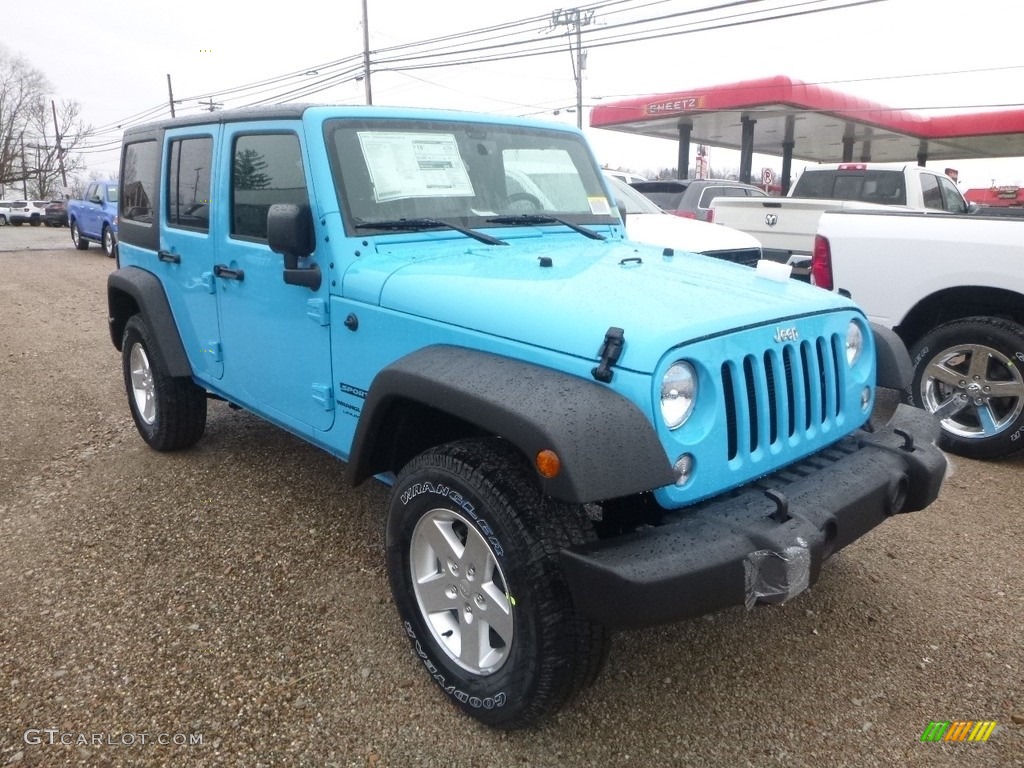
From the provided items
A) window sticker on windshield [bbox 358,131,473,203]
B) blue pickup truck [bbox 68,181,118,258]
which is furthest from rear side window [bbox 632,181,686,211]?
blue pickup truck [bbox 68,181,118,258]

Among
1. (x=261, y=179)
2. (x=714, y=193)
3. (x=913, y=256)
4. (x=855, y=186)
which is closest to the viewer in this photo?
(x=261, y=179)

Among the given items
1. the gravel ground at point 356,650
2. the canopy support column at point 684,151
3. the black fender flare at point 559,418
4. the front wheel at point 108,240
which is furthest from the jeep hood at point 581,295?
the canopy support column at point 684,151

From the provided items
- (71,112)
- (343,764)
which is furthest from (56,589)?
(71,112)

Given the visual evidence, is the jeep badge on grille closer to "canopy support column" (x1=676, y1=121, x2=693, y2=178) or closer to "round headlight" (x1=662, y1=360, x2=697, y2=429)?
"round headlight" (x1=662, y1=360, x2=697, y2=429)

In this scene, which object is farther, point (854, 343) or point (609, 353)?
point (854, 343)

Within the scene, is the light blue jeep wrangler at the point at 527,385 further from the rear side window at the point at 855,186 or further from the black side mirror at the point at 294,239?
the rear side window at the point at 855,186

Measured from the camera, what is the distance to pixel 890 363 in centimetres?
297

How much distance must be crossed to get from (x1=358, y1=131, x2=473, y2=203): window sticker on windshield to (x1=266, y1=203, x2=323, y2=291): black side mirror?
0.32 m

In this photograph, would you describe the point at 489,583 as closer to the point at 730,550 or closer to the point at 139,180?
the point at 730,550

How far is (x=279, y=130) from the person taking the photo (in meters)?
3.29

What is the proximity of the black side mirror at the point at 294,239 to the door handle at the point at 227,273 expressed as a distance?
1.96 feet

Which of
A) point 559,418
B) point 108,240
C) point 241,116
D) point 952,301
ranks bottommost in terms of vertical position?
point 108,240

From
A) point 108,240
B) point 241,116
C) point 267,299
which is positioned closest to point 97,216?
A: point 108,240

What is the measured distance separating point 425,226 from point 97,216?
17990 millimetres
